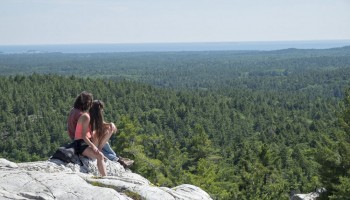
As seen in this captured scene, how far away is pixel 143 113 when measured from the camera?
10575cm

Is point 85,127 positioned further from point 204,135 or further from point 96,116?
point 204,135

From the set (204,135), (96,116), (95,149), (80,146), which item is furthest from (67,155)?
(204,135)

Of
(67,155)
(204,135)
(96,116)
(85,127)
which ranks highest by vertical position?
(96,116)

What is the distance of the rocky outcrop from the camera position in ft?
31.1

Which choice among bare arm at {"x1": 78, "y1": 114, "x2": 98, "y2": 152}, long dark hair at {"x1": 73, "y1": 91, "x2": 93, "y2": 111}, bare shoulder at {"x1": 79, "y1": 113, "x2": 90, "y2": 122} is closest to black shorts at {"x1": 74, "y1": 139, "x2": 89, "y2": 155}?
bare arm at {"x1": 78, "y1": 114, "x2": 98, "y2": 152}

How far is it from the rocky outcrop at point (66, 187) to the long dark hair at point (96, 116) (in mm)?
1775

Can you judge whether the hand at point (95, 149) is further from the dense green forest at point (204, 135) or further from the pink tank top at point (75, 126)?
the dense green forest at point (204, 135)

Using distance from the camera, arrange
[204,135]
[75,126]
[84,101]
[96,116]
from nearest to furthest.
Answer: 1. [84,101]
2. [96,116]
3. [75,126]
4. [204,135]

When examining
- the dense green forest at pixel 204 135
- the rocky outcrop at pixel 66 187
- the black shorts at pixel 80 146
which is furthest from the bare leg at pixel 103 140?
the dense green forest at pixel 204 135

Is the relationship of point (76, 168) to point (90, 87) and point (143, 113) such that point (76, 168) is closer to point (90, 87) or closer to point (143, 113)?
point (143, 113)

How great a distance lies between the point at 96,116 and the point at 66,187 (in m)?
3.67

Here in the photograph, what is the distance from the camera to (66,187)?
32.0 ft

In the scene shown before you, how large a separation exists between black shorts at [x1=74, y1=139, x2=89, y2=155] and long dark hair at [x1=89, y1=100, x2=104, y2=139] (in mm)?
609

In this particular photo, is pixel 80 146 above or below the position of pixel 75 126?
below
